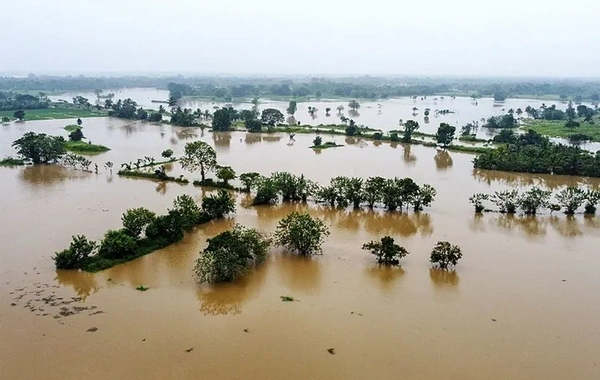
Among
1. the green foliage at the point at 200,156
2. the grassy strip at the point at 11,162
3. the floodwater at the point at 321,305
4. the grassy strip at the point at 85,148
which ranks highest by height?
the green foliage at the point at 200,156

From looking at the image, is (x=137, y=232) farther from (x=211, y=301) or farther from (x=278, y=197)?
(x=278, y=197)

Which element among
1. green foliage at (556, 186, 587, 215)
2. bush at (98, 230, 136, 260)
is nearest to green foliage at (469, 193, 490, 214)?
green foliage at (556, 186, 587, 215)

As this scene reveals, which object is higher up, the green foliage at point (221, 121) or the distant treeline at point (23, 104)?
the distant treeline at point (23, 104)

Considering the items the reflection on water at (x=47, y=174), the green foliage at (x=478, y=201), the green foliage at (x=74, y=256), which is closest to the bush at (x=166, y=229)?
the green foliage at (x=74, y=256)

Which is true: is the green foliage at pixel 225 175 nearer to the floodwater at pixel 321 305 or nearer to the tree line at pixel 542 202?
the floodwater at pixel 321 305

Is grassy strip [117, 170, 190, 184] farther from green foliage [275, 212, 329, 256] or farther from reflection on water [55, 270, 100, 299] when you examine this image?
reflection on water [55, 270, 100, 299]

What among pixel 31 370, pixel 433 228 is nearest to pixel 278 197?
pixel 433 228
